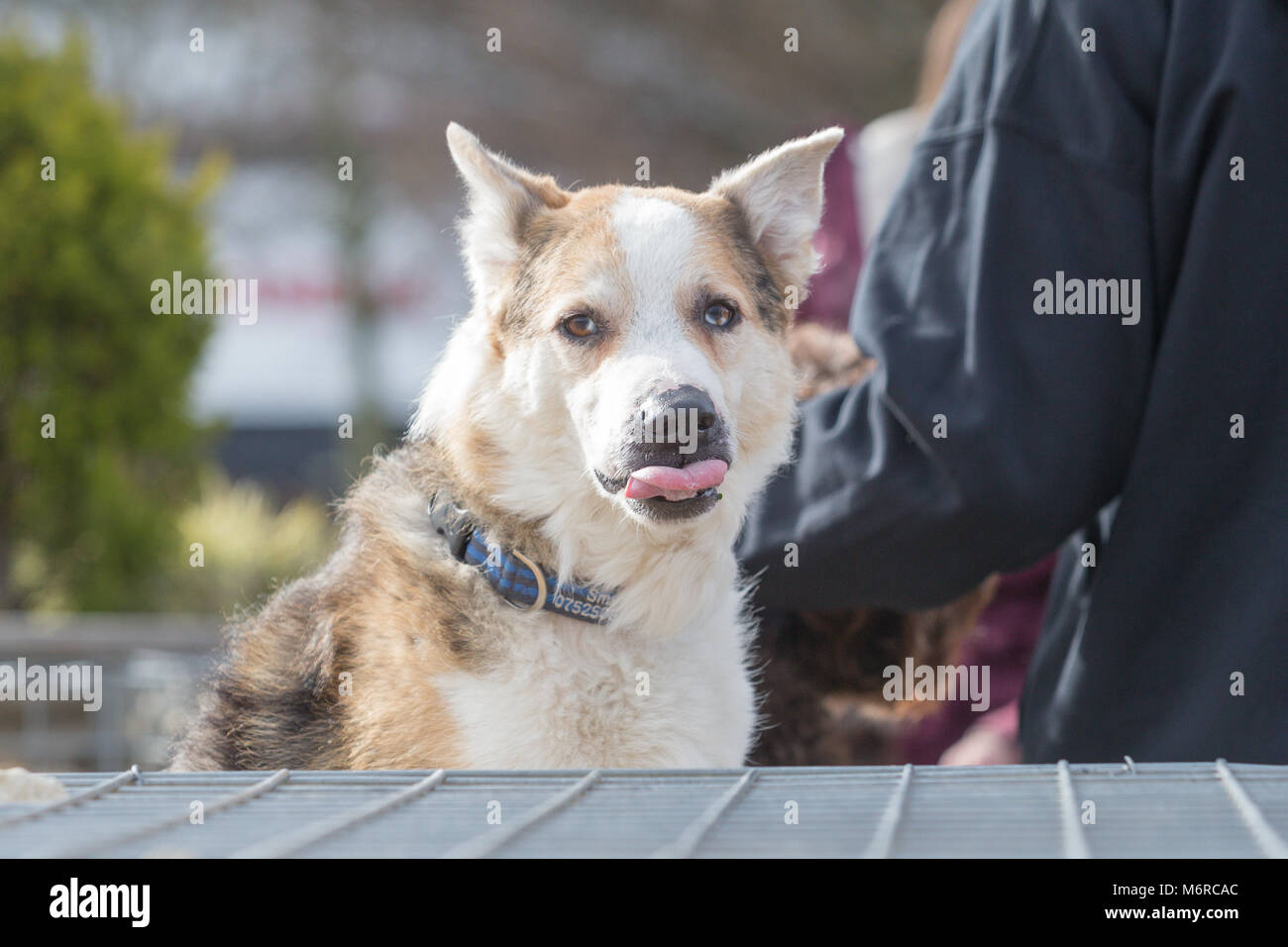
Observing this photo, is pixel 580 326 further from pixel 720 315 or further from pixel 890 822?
pixel 890 822

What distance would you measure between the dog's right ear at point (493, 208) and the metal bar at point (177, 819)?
119 centimetres

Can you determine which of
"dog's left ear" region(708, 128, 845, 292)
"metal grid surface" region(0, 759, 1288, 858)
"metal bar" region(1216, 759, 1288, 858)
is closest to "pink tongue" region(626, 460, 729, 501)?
"metal grid surface" region(0, 759, 1288, 858)

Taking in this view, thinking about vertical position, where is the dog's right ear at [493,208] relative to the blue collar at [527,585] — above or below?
above

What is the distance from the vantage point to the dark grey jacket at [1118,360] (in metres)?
2.13

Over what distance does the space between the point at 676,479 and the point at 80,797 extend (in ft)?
3.11

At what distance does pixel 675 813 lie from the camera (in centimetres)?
124

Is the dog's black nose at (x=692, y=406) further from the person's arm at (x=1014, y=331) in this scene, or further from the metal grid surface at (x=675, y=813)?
the metal grid surface at (x=675, y=813)

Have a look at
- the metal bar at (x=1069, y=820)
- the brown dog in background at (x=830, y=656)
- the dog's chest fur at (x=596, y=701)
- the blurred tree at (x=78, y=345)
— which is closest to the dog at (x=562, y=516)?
the dog's chest fur at (x=596, y=701)

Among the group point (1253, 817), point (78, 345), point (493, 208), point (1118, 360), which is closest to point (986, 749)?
point (1118, 360)

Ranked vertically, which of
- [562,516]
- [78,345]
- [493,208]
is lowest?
[562,516]

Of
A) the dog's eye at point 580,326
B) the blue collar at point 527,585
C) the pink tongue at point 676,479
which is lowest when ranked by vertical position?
the blue collar at point 527,585

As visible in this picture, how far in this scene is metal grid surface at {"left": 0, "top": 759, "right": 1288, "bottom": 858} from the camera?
107cm

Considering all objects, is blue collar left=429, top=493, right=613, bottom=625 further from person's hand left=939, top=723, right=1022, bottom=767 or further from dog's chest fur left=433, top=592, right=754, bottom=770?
person's hand left=939, top=723, right=1022, bottom=767

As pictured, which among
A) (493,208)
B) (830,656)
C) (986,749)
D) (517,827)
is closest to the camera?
(517,827)
